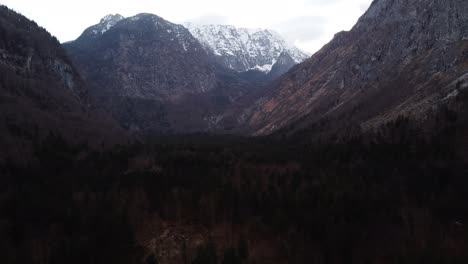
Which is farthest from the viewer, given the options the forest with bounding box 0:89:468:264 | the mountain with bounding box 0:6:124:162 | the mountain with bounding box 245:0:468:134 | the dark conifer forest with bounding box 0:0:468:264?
the mountain with bounding box 0:6:124:162

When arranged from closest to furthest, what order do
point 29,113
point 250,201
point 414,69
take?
point 250,201, point 29,113, point 414,69

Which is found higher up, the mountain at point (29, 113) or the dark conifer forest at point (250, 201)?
the mountain at point (29, 113)

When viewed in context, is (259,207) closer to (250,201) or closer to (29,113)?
(250,201)

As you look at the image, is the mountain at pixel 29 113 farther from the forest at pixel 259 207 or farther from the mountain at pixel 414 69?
the mountain at pixel 414 69

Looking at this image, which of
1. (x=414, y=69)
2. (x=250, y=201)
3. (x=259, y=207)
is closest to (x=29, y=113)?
(x=250, y=201)

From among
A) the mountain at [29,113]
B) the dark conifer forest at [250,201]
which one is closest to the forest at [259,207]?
the dark conifer forest at [250,201]

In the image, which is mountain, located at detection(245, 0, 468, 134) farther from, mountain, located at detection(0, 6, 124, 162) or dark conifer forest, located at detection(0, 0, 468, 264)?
mountain, located at detection(0, 6, 124, 162)

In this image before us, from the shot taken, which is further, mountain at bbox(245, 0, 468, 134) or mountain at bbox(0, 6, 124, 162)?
mountain at bbox(0, 6, 124, 162)

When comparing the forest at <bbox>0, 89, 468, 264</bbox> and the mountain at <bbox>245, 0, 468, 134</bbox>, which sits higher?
the mountain at <bbox>245, 0, 468, 134</bbox>

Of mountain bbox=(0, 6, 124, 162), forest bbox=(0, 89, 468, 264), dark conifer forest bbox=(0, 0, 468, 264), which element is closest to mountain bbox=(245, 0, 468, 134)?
dark conifer forest bbox=(0, 0, 468, 264)

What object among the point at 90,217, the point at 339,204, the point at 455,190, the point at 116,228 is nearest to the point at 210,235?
the point at 116,228

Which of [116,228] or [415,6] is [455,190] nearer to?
[116,228]
